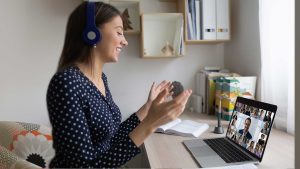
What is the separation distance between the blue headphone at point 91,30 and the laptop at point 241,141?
2.13ft

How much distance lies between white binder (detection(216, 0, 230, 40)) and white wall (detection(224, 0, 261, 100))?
0.10 meters

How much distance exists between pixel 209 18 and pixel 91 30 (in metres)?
1.26

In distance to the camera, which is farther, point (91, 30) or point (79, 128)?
point (91, 30)

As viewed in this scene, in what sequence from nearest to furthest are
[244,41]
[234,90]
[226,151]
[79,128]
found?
[79,128]
[226,151]
[234,90]
[244,41]

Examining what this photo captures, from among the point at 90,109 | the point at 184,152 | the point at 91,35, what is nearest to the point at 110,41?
the point at 91,35

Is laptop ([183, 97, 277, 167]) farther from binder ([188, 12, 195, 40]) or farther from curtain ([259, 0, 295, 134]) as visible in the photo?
binder ([188, 12, 195, 40])

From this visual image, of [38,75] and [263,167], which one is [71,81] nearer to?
[263,167]

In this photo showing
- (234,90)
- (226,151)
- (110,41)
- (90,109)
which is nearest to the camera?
(90,109)

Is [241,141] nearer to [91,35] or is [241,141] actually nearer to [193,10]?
[91,35]

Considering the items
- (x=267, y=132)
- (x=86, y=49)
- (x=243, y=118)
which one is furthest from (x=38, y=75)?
(x=267, y=132)

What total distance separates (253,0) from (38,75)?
5.58 feet

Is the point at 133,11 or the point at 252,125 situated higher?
the point at 133,11

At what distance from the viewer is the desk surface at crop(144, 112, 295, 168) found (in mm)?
1092

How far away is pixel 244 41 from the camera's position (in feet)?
6.47
